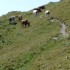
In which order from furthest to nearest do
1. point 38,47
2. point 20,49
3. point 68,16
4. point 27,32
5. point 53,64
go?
point 68,16
point 27,32
point 20,49
point 38,47
point 53,64

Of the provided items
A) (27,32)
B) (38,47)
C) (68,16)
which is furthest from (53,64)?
(68,16)

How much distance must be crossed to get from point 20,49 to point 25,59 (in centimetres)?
561

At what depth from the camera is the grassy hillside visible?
29844mm

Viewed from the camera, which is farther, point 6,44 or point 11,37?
point 11,37

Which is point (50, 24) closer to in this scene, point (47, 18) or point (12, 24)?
point (47, 18)

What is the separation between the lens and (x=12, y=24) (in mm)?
60531

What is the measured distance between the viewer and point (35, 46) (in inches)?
1517

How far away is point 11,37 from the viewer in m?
50.2

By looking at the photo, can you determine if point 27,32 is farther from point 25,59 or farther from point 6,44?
point 25,59

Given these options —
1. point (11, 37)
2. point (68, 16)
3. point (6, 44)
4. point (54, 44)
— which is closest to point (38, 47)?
point (54, 44)

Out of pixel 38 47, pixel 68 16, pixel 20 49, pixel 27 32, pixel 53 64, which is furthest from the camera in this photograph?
pixel 68 16

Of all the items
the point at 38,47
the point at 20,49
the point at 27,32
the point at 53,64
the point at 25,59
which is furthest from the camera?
the point at 27,32

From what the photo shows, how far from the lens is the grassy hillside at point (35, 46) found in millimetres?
29844

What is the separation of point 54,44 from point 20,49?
5.78m
